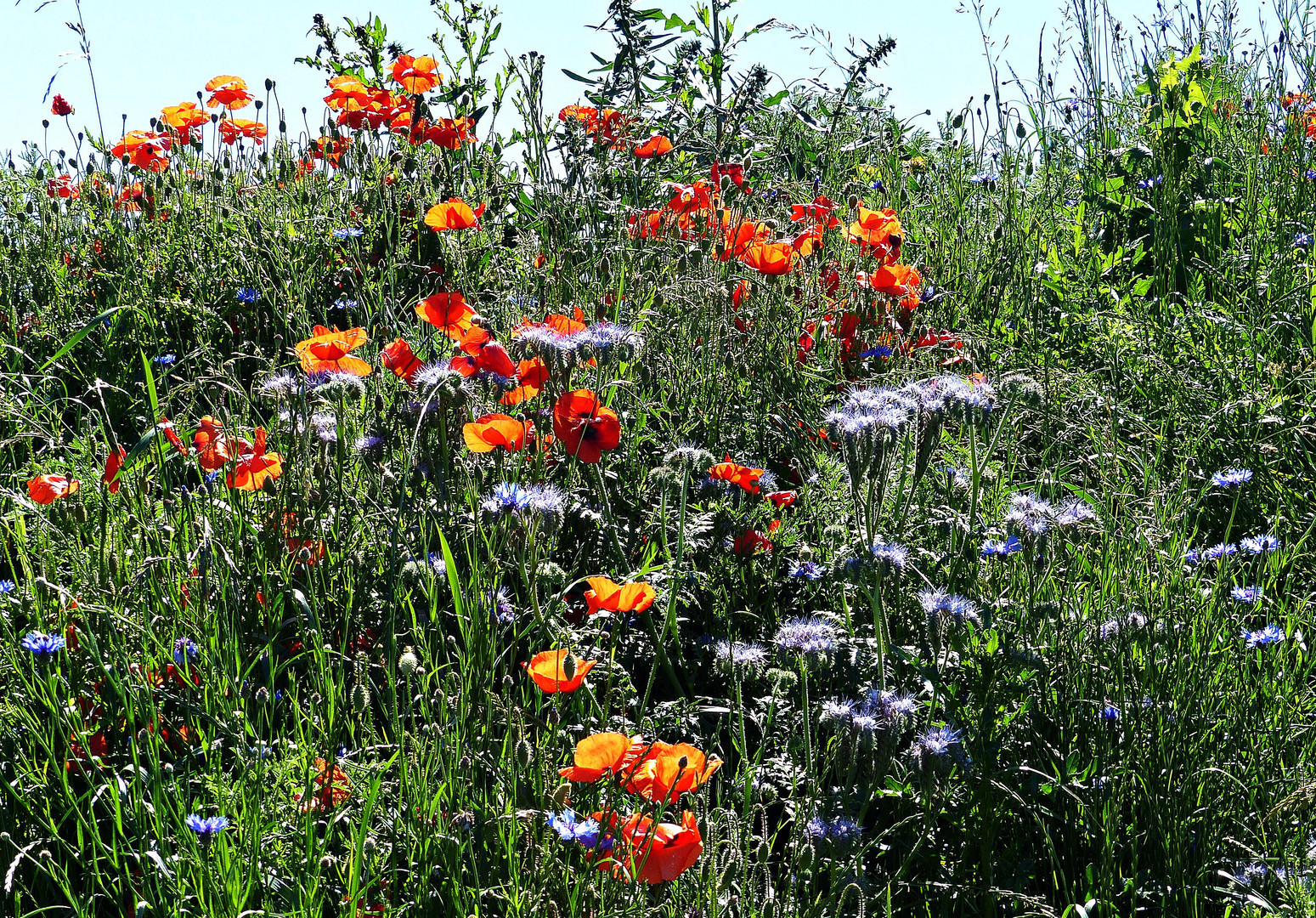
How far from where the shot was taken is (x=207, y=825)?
1408 mm

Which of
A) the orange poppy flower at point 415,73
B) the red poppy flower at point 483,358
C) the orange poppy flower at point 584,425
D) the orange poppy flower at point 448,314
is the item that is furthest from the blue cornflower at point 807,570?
the orange poppy flower at point 415,73

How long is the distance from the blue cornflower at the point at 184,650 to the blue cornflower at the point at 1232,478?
214 centimetres

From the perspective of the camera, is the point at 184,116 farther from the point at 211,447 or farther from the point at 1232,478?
the point at 1232,478

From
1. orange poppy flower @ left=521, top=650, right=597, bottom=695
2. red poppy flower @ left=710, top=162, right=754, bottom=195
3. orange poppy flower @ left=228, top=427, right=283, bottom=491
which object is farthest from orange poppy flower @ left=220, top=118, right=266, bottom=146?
orange poppy flower @ left=521, top=650, right=597, bottom=695

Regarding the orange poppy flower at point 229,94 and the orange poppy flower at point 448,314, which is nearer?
the orange poppy flower at point 448,314

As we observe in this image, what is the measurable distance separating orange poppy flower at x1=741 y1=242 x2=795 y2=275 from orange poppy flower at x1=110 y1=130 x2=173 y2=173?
7.35ft

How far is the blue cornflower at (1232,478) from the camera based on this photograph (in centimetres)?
238

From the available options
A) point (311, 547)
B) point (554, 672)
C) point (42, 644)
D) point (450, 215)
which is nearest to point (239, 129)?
point (450, 215)

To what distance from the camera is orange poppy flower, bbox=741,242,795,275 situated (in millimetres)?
2945

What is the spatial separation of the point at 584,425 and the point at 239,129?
2.78m

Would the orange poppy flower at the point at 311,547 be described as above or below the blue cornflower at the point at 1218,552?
above

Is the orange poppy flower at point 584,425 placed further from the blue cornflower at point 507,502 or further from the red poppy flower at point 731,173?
the red poppy flower at point 731,173

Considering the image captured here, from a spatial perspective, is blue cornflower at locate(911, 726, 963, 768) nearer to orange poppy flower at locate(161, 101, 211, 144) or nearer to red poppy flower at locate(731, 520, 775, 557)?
red poppy flower at locate(731, 520, 775, 557)

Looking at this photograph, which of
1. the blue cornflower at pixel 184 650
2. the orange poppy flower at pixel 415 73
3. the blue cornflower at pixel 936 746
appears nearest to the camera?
the blue cornflower at pixel 936 746
